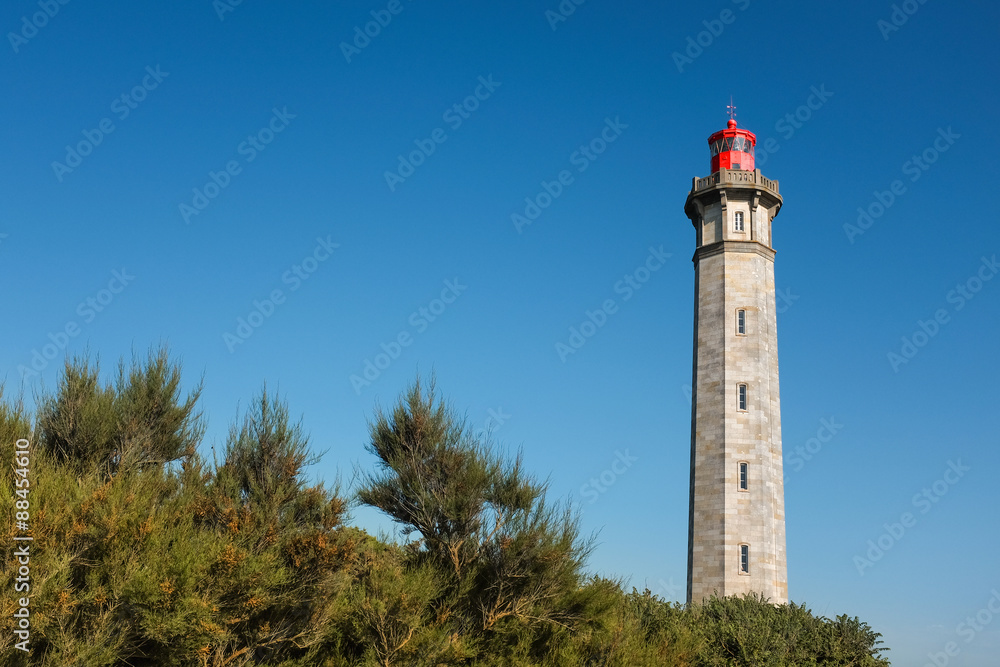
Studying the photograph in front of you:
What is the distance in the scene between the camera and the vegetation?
13.1 metres

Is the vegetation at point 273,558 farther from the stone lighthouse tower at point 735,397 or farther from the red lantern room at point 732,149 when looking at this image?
the red lantern room at point 732,149

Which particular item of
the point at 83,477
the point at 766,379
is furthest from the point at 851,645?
the point at 83,477

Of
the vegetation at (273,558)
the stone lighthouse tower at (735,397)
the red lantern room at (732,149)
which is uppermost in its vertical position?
the red lantern room at (732,149)

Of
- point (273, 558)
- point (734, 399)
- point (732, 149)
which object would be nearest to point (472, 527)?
point (273, 558)

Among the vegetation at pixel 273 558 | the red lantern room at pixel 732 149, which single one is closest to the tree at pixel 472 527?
the vegetation at pixel 273 558

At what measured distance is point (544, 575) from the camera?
55.9 ft

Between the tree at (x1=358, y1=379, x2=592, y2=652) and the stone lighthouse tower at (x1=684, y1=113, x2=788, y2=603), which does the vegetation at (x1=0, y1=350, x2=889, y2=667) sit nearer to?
the tree at (x1=358, y1=379, x2=592, y2=652)

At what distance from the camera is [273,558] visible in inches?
589

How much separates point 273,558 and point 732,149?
79.3 feet

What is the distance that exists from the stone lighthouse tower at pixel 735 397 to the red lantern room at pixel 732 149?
1.00 ft

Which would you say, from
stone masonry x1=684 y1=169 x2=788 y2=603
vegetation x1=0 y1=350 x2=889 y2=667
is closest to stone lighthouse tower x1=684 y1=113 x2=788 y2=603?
stone masonry x1=684 y1=169 x2=788 y2=603

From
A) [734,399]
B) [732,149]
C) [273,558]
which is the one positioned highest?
[732,149]

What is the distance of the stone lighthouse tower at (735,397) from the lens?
27.0 m

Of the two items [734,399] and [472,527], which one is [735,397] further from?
[472,527]
